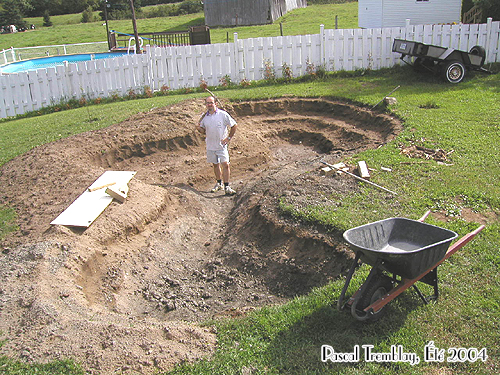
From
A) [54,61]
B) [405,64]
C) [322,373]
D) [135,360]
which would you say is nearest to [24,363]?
[135,360]

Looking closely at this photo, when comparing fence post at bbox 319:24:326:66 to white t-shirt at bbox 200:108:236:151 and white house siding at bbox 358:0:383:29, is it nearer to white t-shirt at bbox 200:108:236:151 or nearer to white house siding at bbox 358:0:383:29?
white t-shirt at bbox 200:108:236:151

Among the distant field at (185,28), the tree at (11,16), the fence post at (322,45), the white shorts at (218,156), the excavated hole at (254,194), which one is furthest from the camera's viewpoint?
the tree at (11,16)

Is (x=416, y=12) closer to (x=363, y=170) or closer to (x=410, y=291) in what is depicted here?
(x=363, y=170)

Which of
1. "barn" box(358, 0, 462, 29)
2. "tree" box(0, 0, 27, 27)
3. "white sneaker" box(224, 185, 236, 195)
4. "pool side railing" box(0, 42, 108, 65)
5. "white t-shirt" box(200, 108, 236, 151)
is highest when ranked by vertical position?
"tree" box(0, 0, 27, 27)

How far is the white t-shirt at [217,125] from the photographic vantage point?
9344mm

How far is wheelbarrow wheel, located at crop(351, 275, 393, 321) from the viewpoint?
4410 mm

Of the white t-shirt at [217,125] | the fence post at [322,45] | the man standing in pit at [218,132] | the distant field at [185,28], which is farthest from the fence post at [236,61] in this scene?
the distant field at [185,28]

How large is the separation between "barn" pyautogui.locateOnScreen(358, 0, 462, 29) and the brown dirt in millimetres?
15707

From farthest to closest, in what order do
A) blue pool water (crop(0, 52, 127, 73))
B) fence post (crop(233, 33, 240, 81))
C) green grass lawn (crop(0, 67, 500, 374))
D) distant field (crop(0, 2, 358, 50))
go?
distant field (crop(0, 2, 358, 50)) → blue pool water (crop(0, 52, 127, 73)) → fence post (crop(233, 33, 240, 81)) → green grass lawn (crop(0, 67, 500, 374))

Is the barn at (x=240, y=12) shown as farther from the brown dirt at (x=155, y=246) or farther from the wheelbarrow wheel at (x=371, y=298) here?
the wheelbarrow wheel at (x=371, y=298)

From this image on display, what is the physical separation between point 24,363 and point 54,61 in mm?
29225

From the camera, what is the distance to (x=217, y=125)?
9.34 metres

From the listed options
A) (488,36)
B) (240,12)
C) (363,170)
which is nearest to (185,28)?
(240,12)

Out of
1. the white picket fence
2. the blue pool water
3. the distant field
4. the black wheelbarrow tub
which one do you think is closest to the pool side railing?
the blue pool water
